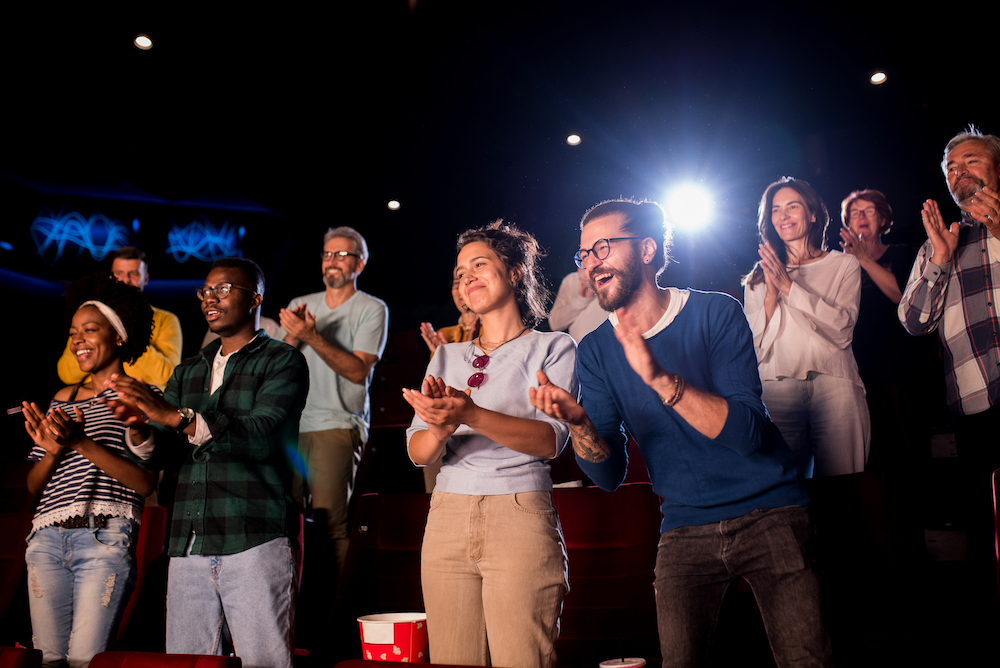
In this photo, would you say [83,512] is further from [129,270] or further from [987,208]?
[987,208]

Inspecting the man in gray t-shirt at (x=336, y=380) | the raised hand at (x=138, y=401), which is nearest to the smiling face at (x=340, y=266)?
the man in gray t-shirt at (x=336, y=380)

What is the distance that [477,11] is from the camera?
161 inches

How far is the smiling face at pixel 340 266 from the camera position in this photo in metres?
3.18

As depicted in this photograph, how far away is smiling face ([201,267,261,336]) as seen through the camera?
2.17 metres

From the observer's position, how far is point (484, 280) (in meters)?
1.76

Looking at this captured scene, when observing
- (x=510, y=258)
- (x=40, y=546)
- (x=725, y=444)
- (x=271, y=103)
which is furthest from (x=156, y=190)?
(x=725, y=444)

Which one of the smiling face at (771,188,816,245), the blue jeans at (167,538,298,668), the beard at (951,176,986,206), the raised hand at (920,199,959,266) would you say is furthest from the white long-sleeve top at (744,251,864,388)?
the blue jeans at (167,538,298,668)

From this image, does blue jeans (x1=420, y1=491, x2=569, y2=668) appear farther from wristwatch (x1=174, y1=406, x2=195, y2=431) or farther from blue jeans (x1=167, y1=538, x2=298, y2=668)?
wristwatch (x1=174, y1=406, x2=195, y2=431)

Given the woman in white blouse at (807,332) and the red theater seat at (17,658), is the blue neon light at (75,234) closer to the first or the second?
the red theater seat at (17,658)

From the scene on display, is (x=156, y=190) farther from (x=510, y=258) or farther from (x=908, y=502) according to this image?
(x=908, y=502)

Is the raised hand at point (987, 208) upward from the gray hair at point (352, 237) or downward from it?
downward

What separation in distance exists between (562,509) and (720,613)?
2.61ft

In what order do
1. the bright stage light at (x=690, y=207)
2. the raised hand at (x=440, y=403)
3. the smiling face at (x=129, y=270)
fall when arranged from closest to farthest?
the raised hand at (x=440, y=403), the smiling face at (x=129, y=270), the bright stage light at (x=690, y=207)

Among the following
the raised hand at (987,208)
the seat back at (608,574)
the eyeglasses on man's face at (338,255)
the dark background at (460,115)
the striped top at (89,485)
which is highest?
the dark background at (460,115)
